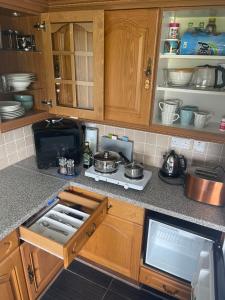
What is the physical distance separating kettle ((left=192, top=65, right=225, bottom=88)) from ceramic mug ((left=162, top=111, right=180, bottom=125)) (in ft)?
0.71

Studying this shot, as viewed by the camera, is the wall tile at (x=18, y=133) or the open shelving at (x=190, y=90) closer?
the open shelving at (x=190, y=90)

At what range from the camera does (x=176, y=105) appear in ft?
4.69

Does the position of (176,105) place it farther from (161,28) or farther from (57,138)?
(57,138)

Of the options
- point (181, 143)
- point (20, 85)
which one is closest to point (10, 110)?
point (20, 85)

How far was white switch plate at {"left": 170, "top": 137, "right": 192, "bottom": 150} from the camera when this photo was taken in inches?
64.8

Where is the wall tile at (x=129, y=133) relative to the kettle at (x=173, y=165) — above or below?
above

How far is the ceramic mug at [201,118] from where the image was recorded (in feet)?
4.45

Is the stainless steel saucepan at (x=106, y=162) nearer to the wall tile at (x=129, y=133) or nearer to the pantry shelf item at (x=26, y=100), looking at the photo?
the wall tile at (x=129, y=133)

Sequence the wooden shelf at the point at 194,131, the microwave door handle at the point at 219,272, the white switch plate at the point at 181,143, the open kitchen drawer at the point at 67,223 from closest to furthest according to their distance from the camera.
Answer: the microwave door handle at the point at 219,272
the open kitchen drawer at the point at 67,223
the wooden shelf at the point at 194,131
the white switch plate at the point at 181,143

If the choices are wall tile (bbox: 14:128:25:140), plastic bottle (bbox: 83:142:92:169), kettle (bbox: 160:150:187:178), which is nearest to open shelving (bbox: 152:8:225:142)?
kettle (bbox: 160:150:187:178)

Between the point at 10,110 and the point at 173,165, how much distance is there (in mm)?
1139

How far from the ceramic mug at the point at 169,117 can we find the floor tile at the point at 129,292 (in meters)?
1.31

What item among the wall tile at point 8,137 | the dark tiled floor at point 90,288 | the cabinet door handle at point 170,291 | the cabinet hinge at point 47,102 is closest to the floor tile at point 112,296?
the dark tiled floor at point 90,288

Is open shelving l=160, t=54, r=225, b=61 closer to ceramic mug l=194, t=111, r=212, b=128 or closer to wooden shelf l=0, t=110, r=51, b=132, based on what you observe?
ceramic mug l=194, t=111, r=212, b=128
